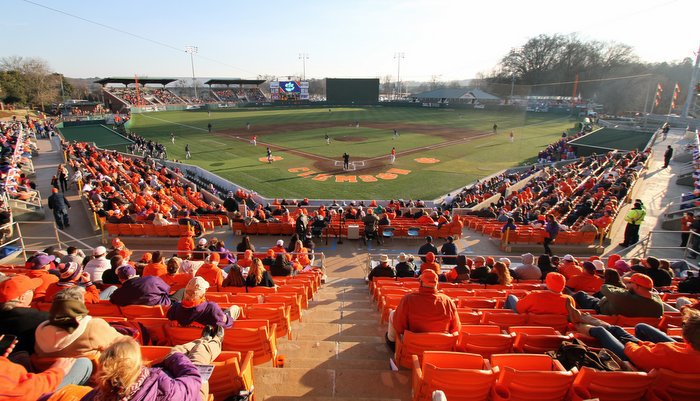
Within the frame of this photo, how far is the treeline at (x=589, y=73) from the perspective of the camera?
2308 inches

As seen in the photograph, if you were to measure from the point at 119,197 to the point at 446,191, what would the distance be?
57.6 feet

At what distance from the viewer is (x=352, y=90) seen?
86.6 metres

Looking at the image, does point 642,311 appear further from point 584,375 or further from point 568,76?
point 568,76

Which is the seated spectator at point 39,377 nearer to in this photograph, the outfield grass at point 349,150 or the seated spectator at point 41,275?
the seated spectator at point 41,275

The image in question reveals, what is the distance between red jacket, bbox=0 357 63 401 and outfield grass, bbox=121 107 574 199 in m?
19.0

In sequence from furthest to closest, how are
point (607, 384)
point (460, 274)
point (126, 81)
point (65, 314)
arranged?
point (126, 81)
point (460, 274)
point (607, 384)
point (65, 314)

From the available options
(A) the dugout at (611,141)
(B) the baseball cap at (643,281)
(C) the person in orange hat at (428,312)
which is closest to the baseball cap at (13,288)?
(C) the person in orange hat at (428,312)

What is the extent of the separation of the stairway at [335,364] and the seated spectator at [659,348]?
2246 mm

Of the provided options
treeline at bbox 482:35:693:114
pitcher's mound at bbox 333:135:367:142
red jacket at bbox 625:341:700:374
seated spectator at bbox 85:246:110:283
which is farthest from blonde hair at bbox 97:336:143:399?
treeline at bbox 482:35:693:114

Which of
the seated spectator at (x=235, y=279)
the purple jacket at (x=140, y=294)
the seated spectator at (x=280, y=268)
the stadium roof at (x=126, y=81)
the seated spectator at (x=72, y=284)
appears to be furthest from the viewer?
the stadium roof at (x=126, y=81)

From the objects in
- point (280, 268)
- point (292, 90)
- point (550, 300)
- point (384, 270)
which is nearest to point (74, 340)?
point (280, 268)

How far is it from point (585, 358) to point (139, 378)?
393 cm

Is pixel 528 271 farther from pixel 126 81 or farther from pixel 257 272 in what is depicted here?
pixel 126 81

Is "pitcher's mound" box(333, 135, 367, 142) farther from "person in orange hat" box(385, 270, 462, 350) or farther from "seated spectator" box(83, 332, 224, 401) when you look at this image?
"seated spectator" box(83, 332, 224, 401)
